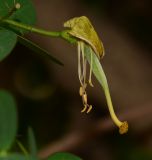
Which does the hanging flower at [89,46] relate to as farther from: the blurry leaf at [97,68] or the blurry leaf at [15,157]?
the blurry leaf at [15,157]

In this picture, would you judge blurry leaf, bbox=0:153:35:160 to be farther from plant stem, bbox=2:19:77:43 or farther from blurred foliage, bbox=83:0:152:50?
blurred foliage, bbox=83:0:152:50

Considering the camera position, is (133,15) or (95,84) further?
(133,15)

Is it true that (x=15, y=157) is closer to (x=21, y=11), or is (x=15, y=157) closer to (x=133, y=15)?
(x=21, y=11)

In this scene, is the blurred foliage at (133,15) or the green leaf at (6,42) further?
the blurred foliage at (133,15)

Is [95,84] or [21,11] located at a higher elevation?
[21,11]

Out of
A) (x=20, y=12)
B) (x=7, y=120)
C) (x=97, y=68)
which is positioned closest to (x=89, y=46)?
(x=97, y=68)

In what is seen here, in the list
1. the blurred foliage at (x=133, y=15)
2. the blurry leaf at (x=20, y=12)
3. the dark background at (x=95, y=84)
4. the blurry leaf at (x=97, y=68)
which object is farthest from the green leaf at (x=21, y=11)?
the blurred foliage at (x=133, y=15)
